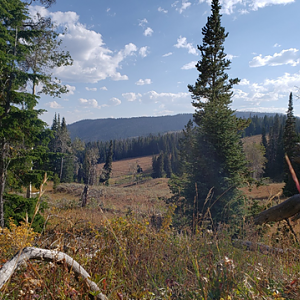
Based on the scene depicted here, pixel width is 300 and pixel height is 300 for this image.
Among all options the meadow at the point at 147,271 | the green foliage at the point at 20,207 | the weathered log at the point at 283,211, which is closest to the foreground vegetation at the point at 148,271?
the meadow at the point at 147,271

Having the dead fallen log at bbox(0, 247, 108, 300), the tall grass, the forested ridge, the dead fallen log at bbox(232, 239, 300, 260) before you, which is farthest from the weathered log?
the dead fallen log at bbox(0, 247, 108, 300)

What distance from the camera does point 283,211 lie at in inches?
145

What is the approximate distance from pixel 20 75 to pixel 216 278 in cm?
956

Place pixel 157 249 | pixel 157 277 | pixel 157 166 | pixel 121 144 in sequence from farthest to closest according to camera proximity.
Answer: pixel 121 144, pixel 157 166, pixel 157 249, pixel 157 277

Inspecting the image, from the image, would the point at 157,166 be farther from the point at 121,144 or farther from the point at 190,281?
the point at 190,281

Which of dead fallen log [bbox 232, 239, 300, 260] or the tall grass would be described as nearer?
the tall grass

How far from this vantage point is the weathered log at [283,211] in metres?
3.58

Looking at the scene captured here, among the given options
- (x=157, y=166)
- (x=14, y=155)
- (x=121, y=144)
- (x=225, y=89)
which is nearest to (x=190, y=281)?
(x=14, y=155)

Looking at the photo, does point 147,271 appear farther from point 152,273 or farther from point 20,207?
point 20,207

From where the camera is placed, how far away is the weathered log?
3580mm

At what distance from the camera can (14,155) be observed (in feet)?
27.1

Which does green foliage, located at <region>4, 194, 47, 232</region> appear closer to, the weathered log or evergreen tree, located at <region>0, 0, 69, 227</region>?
evergreen tree, located at <region>0, 0, 69, 227</region>

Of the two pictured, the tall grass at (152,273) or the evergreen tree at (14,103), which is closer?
the tall grass at (152,273)

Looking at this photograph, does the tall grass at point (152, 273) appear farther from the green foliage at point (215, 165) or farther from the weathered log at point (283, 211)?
the green foliage at point (215, 165)
